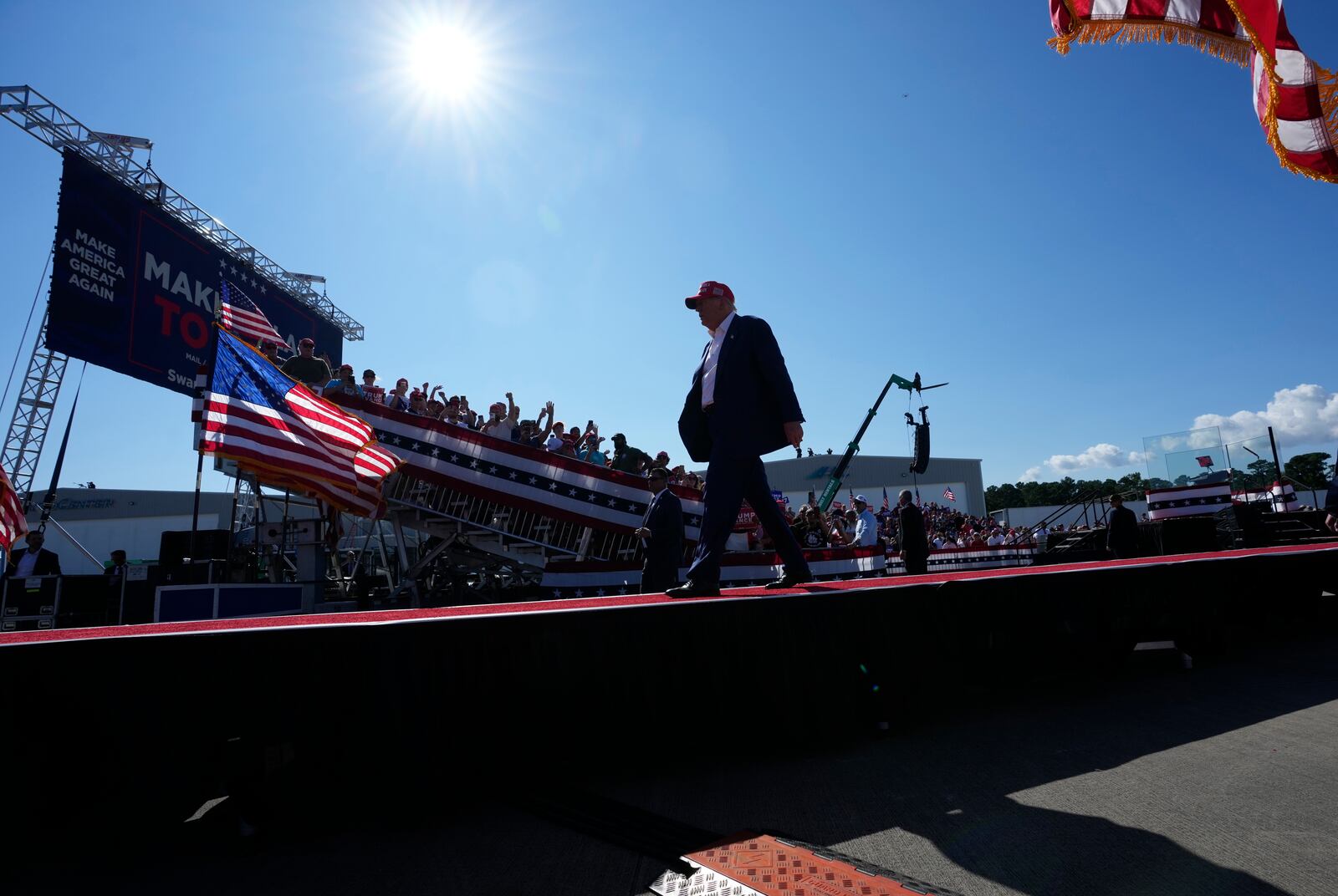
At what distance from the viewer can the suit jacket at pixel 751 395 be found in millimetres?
3816

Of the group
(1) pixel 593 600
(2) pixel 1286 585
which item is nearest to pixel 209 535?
(1) pixel 593 600

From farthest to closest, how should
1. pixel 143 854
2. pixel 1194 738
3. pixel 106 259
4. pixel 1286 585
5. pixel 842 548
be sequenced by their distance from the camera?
1. pixel 106 259
2. pixel 842 548
3. pixel 1286 585
4. pixel 1194 738
5. pixel 143 854

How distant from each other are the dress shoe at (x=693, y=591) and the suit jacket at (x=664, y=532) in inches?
93.1

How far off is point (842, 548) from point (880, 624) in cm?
812

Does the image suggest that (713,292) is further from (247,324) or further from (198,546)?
(198,546)

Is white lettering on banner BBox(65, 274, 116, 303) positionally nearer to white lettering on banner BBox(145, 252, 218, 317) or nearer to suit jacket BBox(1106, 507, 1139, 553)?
white lettering on banner BBox(145, 252, 218, 317)

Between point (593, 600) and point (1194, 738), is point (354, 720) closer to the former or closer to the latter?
point (593, 600)

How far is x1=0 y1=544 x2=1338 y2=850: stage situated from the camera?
6.98ft

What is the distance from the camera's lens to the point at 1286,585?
536cm

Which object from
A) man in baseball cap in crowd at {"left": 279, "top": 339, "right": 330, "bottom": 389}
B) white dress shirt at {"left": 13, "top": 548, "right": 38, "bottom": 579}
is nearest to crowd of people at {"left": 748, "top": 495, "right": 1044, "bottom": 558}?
man in baseball cap in crowd at {"left": 279, "top": 339, "right": 330, "bottom": 389}

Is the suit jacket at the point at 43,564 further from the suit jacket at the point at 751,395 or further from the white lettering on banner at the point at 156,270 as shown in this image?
the suit jacket at the point at 751,395

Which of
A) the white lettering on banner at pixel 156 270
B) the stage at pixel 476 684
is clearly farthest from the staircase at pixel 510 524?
the white lettering on banner at pixel 156 270

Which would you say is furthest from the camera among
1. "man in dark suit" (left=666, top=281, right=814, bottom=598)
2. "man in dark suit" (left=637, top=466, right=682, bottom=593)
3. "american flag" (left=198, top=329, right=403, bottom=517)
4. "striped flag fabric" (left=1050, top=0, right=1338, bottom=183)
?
"american flag" (left=198, top=329, right=403, bottom=517)

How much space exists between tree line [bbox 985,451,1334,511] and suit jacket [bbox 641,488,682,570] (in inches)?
342
